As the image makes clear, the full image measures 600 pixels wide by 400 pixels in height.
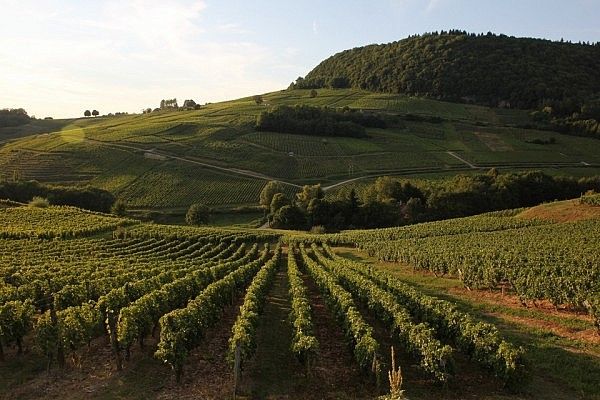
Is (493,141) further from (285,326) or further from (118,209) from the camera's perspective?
(285,326)

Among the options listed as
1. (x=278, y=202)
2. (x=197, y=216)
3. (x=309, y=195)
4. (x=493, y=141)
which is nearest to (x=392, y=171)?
(x=309, y=195)

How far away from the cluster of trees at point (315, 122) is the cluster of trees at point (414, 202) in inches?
2493

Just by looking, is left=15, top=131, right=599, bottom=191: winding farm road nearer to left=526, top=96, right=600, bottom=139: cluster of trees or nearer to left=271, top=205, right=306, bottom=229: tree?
left=271, top=205, right=306, bottom=229: tree

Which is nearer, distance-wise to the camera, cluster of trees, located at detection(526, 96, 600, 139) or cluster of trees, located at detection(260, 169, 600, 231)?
cluster of trees, located at detection(260, 169, 600, 231)

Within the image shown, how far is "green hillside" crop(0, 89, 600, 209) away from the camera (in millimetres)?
121125

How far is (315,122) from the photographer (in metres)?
166

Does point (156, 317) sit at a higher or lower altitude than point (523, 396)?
higher

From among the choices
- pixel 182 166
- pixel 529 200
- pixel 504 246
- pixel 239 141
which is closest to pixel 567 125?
pixel 529 200

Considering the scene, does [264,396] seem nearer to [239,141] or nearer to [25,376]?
[25,376]

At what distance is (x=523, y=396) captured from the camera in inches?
730

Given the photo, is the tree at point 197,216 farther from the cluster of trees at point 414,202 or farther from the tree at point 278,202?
the tree at point 278,202

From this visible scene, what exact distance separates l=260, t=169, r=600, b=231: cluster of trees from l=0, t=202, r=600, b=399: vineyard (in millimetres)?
46215

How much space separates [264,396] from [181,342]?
442cm

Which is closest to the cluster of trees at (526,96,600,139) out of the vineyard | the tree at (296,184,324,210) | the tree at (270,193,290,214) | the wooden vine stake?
the tree at (296,184,324,210)
